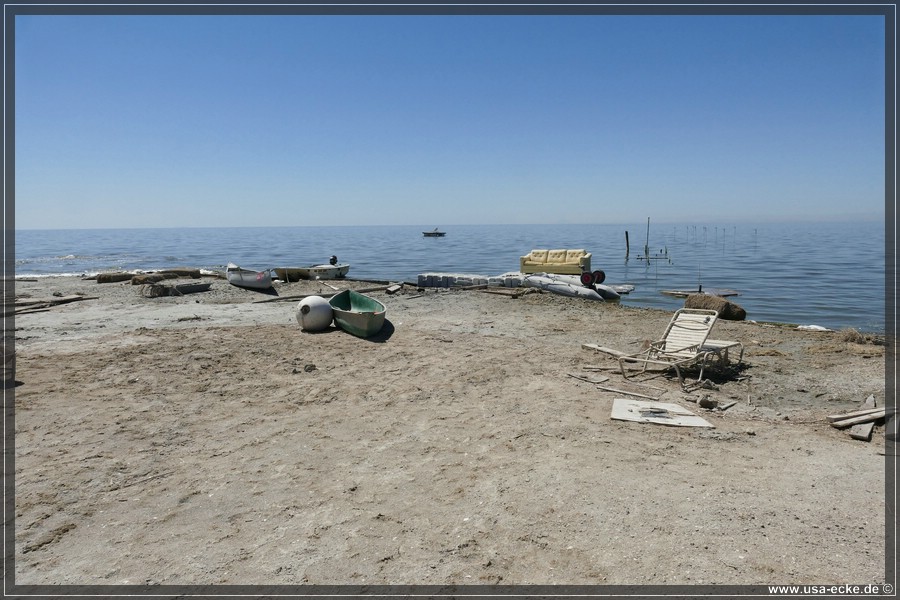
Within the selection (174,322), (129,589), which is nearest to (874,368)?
(129,589)

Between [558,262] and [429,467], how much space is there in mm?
19968

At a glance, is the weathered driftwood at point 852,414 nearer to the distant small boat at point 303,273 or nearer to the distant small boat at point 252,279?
the distant small boat at point 252,279

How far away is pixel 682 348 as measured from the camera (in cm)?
964

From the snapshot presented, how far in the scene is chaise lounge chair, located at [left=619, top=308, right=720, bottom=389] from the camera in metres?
9.37

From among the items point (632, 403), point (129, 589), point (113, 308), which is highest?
point (113, 308)

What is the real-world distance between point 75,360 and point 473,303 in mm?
11424

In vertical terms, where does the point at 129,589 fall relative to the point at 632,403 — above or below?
below

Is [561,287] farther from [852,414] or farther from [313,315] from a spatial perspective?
[852,414]

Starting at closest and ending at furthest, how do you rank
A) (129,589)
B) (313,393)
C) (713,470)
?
1. (129,589)
2. (713,470)
3. (313,393)

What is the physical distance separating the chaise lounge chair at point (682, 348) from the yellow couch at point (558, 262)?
13.5 m

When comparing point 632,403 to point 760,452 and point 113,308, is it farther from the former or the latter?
point 113,308

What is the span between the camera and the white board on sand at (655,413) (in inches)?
285

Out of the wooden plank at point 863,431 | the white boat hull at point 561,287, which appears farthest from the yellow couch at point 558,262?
the wooden plank at point 863,431

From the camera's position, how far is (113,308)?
1664cm
